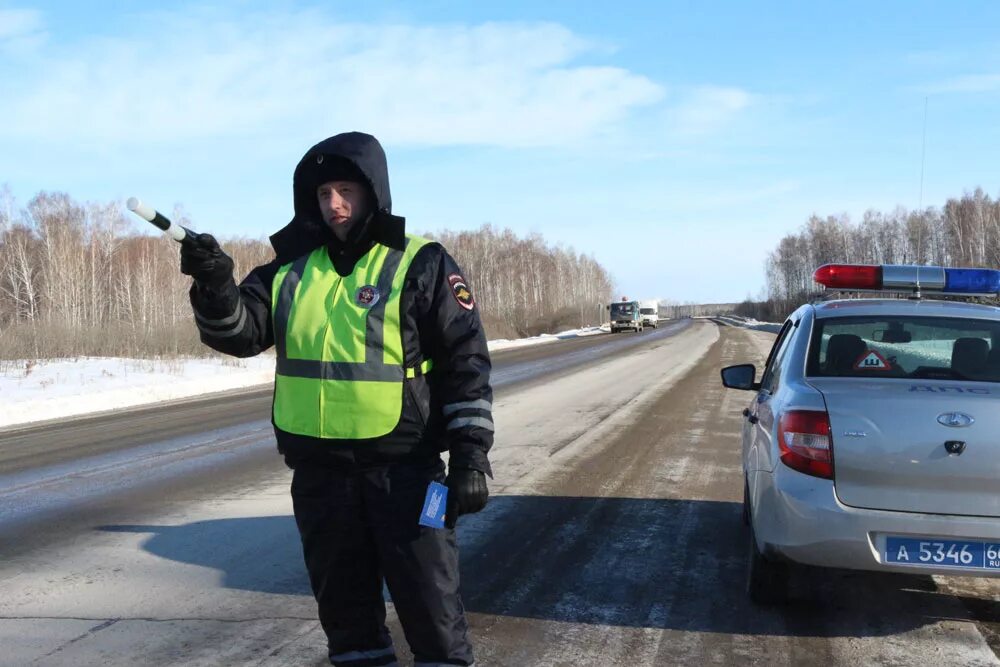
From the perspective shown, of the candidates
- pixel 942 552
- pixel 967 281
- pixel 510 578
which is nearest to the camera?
pixel 942 552

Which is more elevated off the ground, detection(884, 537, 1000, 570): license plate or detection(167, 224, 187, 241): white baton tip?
detection(167, 224, 187, 241): white baton tip

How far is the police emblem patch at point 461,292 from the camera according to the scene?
2.78 m

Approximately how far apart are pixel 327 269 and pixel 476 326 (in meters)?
0.50

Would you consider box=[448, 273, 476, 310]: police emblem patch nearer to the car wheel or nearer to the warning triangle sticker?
the car wheel

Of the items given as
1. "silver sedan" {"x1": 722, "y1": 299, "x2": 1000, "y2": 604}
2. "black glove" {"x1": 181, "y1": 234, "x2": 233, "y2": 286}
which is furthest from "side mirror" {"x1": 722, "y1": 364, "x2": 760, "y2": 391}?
"black glove" {"x1": 181, "y1": 234, "x2": 233, "y2": 286}

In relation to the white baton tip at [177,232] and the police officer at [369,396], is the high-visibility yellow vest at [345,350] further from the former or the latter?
the white baton tip at [177,232]

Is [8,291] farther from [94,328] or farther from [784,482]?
[784,482]

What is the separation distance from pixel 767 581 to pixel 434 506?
8.35 ft

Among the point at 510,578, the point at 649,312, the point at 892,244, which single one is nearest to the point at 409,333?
the point at 510,578

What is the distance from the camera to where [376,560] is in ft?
9.13

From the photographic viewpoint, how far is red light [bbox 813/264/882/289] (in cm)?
584

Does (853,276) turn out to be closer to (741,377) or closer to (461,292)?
(741,377)

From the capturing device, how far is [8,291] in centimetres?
5828

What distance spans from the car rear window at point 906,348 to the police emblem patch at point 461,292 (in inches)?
97.2
